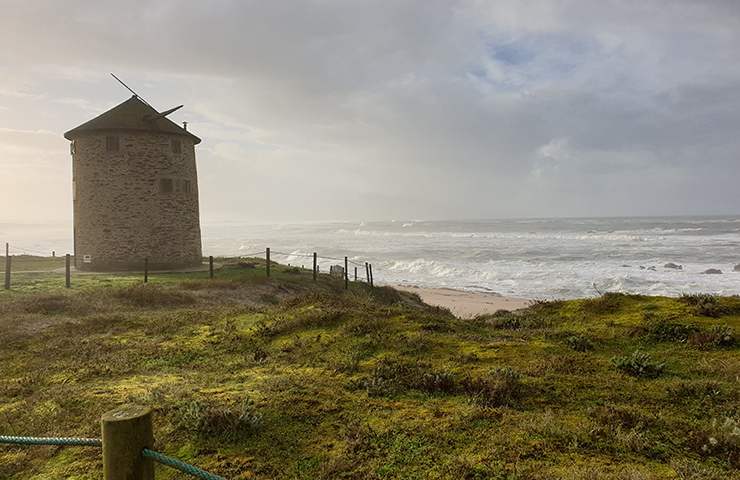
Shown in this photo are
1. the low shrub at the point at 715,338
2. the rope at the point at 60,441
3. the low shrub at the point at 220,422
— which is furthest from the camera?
the low shrub at the point at 715,338

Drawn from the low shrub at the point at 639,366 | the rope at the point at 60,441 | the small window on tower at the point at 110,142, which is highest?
the small window on tower at the point at 110,142

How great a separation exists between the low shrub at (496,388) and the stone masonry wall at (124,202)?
24612mm

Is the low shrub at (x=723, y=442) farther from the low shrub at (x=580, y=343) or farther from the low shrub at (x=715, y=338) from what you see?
the low shrub at (x=715, y=338)

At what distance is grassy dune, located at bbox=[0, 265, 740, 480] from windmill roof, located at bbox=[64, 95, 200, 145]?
17263mm

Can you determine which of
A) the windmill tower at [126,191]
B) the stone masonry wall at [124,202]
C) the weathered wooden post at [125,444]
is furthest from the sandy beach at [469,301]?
the weathered wooden post at [125,444]

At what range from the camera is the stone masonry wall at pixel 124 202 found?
1055 inches

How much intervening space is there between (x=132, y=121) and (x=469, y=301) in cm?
2268

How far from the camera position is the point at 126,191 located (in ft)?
88.1

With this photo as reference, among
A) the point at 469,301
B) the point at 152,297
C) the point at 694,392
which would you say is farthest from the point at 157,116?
the point at 694,392

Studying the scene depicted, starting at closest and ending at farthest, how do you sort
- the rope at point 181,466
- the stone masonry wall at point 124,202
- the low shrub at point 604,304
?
the rope at point 181,466
the low shrub at point 604,304
the stone masonry wall at point 124,202

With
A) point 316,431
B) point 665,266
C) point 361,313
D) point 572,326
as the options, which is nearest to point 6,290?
point 361,313

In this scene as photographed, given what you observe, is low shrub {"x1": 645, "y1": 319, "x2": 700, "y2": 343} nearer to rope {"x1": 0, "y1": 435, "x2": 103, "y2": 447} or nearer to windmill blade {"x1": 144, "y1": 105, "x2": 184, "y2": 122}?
Result: rope {"x1": 0, "y1": 435, "x2": 103, "y2": 447}

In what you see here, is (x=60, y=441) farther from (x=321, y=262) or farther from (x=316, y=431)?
Answer: (x=321, y=262)

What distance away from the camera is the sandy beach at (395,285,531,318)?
2808cm
